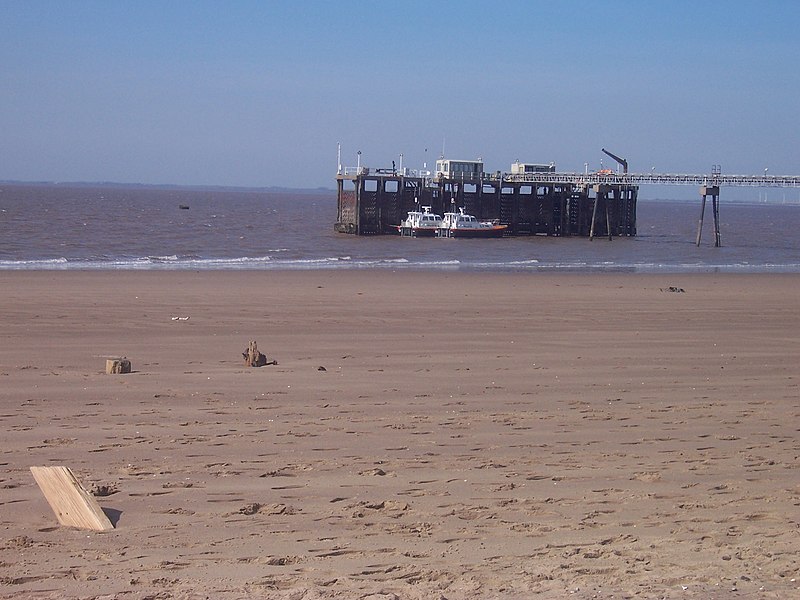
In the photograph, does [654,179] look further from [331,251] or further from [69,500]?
[69,500]

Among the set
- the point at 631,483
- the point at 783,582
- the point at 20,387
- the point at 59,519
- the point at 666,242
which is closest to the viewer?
the point at 783,582

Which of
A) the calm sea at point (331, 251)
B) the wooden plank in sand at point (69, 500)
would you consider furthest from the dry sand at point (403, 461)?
the calm sea at point (331, 251)

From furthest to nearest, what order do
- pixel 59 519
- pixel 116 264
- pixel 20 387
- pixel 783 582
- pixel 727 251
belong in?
pixel 727 251 → pixel 116 264 → pixel 20 387 → pixel 59 519 → pixel 783 582

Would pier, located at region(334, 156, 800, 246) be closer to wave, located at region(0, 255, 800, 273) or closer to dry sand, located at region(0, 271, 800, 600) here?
wave, located at region(0, 255, 800, 273)

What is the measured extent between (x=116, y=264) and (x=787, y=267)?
28.3 metres

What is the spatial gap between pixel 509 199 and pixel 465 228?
29.6ft

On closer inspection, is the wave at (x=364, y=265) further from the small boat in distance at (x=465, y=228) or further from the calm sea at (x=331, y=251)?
the small boat in distance at (x=465, y=228)

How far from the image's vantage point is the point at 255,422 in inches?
354

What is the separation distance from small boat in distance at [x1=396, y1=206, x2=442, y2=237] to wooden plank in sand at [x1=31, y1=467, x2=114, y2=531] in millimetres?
54541

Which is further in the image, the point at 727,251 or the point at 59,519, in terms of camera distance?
the point at 727,251

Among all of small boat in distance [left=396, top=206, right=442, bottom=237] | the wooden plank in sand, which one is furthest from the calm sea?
the wooden plank in sand

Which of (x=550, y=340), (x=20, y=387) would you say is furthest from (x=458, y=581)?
(x=550, y=340)

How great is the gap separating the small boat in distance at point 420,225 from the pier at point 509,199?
1970 millimetres

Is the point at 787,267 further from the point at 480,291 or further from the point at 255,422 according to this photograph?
the point at 255,422
